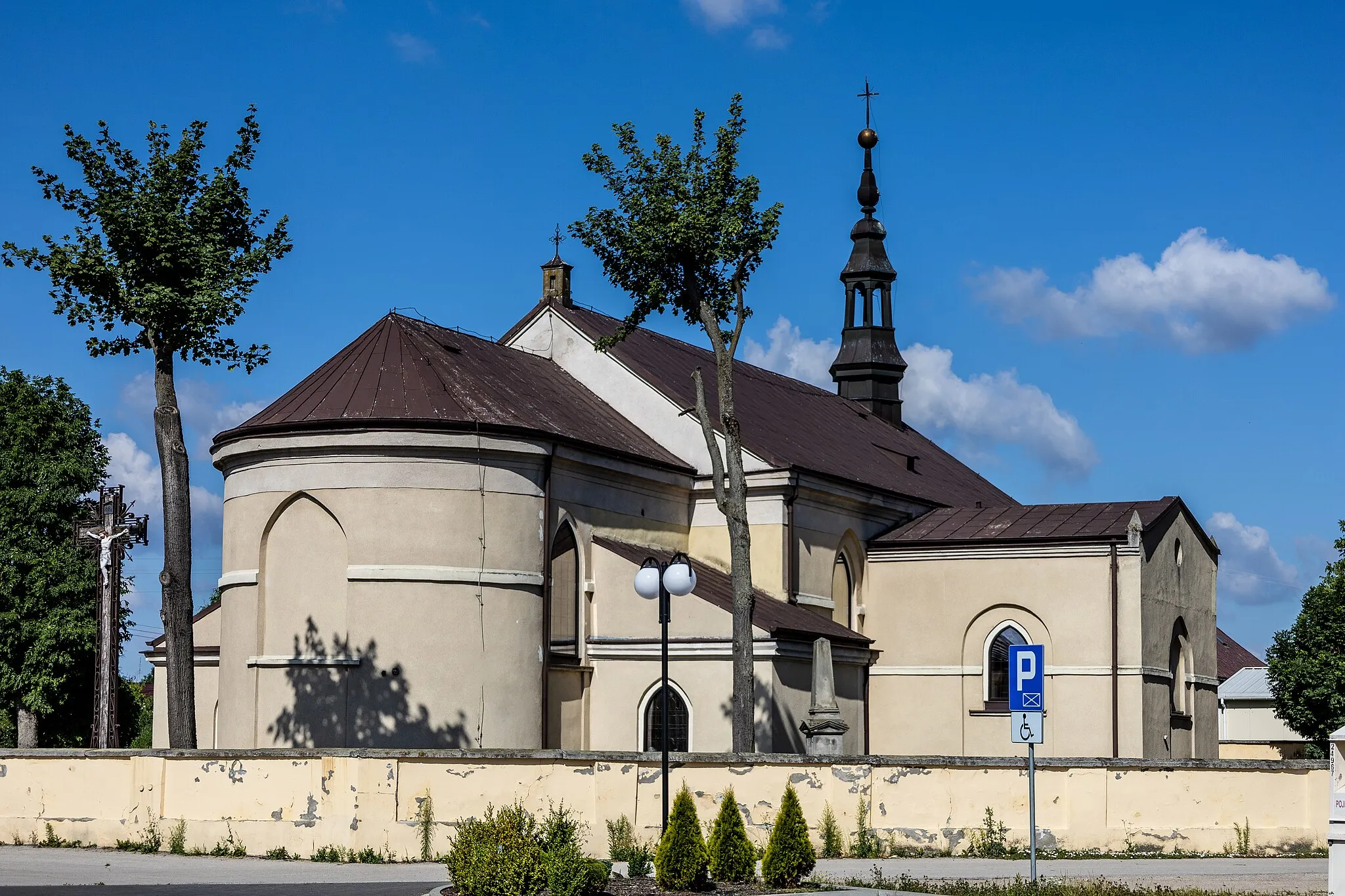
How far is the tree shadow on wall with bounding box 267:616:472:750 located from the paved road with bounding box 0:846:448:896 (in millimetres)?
6902

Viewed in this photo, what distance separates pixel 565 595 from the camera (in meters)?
32.1

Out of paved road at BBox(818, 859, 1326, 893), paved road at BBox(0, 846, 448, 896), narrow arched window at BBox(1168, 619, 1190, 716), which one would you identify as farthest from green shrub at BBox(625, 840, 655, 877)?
narrow arched window at BBox(1168, 619, 1190, 716)

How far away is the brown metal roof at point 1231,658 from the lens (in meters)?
76.2

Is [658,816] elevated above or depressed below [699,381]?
below

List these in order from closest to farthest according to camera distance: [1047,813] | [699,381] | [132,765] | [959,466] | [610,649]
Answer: [1047,813] < [132,765] < [699,381] < [610,649] < [959,466]

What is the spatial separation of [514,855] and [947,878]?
18.7 ft

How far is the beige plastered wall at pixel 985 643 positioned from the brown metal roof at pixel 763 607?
2252mm

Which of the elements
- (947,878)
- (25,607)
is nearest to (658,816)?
(947,878)

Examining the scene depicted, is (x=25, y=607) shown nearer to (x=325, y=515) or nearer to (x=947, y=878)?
(x=325, y=515)

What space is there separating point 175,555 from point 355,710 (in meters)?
6.06

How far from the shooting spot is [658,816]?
833 inches

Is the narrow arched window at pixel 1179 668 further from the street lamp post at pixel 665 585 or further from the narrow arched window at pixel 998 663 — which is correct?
the street lamp post at pixel 665 585

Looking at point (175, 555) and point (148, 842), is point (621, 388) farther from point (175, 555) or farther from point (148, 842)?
point (148, 842)

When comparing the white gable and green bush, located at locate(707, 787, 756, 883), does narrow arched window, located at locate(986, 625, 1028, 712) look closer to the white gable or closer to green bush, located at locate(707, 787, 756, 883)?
the white gable
